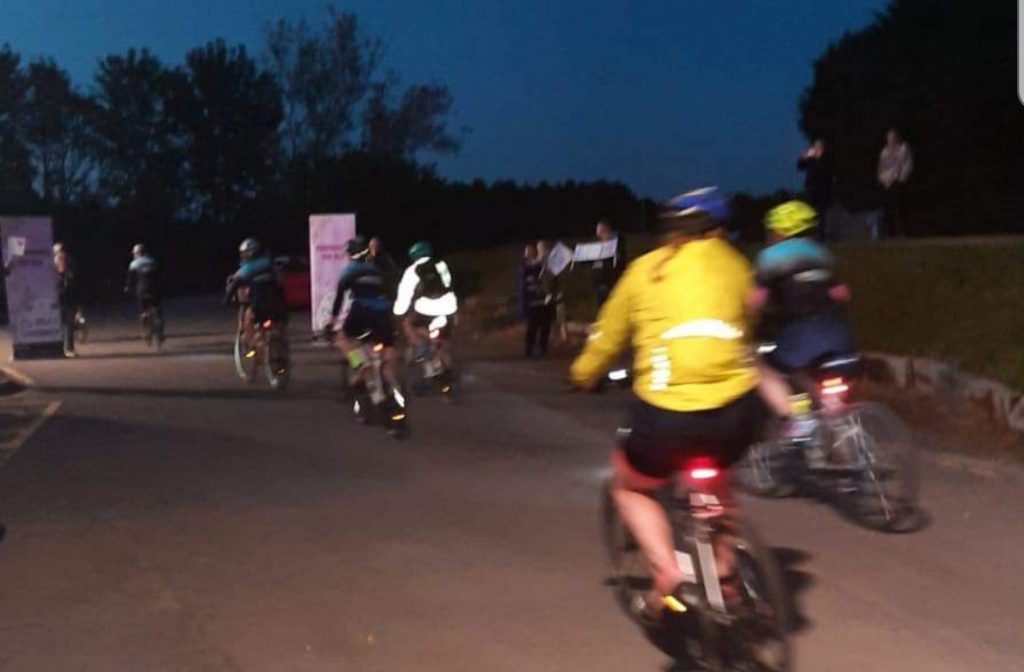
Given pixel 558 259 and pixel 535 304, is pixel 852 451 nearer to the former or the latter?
pixel 535 304

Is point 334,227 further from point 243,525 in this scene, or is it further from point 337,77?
point 337,77

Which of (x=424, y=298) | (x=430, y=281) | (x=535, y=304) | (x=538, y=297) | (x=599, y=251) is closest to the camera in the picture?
(x=430, y=281)

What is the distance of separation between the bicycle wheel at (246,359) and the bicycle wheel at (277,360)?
58 centimetres

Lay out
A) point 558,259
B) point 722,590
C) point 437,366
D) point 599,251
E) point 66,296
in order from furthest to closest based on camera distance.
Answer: point 66,296, point 558,259, point 599,251, point 437,366, point 722,590

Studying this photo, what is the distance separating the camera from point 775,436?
10141 millimetres

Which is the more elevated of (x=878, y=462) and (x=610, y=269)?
(x=610, y=269)

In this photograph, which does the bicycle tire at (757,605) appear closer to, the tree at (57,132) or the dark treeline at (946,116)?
the dark treeline at (946,116)

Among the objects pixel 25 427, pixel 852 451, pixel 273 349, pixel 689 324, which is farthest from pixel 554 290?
pixel 689 324

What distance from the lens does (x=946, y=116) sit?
28219mm

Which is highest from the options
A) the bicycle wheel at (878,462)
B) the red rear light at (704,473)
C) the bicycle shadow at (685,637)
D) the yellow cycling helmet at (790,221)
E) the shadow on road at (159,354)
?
the yellow cycling helmet at (790,221)

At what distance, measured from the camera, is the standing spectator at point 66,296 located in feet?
81.6

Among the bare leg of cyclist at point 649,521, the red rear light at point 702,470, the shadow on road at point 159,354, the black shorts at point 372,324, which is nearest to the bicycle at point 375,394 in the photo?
the black shorts at point 372,324

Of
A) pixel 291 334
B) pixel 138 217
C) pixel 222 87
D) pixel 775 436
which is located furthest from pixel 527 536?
pixel 222 87

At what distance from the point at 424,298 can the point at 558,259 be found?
7.94 metres
